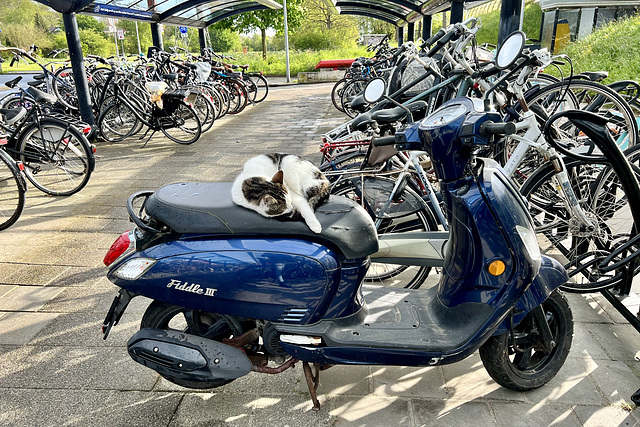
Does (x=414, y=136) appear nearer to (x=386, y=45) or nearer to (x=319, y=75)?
(x=386, y=45)

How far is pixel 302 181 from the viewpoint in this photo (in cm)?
200

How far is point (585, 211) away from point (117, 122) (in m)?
7.02

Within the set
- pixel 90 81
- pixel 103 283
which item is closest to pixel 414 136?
pixel 103 283

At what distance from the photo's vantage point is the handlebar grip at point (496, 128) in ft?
5.25

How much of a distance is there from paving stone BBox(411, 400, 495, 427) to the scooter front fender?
368 millimetres

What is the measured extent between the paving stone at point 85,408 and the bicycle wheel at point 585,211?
7.67 ft

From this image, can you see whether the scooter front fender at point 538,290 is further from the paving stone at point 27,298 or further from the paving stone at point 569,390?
the paving stone at point 27,298

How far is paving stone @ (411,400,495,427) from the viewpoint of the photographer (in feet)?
6.33

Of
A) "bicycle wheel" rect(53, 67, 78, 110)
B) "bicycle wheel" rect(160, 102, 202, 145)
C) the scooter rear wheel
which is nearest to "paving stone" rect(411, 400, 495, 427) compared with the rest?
the scooter rear wheel

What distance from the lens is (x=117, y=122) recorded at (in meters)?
7.51

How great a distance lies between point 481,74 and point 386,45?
9009 mm

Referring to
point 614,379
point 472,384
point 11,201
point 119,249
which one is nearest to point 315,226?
point 119,249

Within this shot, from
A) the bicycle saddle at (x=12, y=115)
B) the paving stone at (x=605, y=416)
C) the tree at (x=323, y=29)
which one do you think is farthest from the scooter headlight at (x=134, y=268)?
the tree at (x=323, y=29)

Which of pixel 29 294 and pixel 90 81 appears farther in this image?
pixel 90 81
